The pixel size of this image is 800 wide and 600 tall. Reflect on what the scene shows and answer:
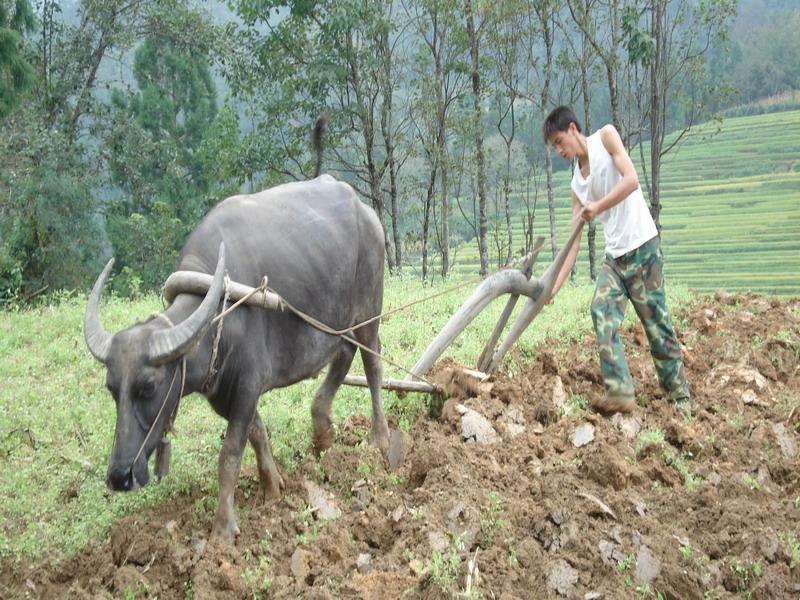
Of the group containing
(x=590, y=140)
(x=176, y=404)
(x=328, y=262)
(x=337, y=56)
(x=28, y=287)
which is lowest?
(x=28, y=287)

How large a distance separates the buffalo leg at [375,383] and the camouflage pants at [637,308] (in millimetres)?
1474

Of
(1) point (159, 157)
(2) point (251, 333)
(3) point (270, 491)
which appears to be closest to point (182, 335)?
(2) point (251, 333)

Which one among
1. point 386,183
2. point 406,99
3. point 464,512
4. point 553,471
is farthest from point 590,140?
point 386,183

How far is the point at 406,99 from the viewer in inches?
747

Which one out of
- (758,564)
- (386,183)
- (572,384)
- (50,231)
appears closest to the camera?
(758,564)

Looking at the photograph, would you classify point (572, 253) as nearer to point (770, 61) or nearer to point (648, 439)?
point (648, 439)

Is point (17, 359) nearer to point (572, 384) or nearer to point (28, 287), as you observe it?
point (572, 384)

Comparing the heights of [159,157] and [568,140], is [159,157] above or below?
below

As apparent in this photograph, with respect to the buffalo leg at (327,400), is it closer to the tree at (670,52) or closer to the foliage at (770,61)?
the tree at (670,52)

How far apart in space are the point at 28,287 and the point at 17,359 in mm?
7670

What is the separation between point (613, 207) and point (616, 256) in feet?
1.09

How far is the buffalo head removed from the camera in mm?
3795

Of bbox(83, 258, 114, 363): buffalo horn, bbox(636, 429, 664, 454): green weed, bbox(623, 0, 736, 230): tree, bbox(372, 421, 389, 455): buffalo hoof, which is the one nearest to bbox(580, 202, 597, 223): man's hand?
bbox(636, 429, 664, 454): green weed

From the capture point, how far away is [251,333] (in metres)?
4.45
